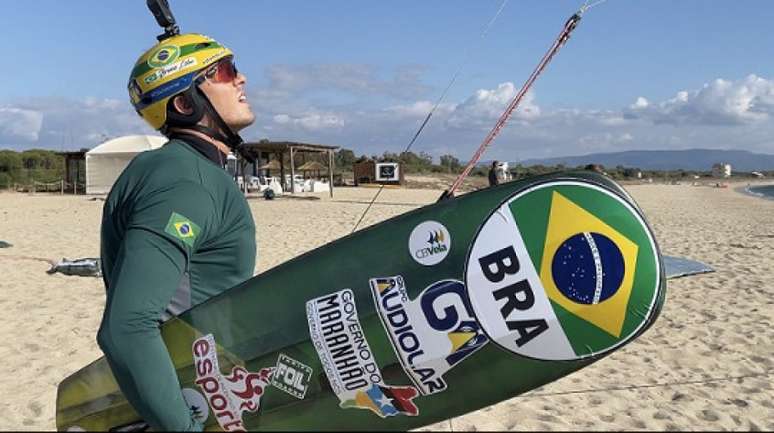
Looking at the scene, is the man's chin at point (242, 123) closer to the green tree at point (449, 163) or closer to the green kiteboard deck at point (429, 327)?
the green kiteboard deck at point (429, 327)

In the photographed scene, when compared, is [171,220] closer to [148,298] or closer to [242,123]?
[148,298]

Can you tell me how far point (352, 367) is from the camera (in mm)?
1580

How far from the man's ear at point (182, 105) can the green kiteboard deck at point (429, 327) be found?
1.47 ft

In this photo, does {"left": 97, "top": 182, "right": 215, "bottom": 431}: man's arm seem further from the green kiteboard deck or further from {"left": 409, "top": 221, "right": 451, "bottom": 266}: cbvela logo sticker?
{"left": 409, "top": 221, "right": 451, "bottom": 266}: cbvela logo sticker

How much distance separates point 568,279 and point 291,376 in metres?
0.73

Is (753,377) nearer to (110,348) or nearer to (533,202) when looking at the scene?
(533,202)

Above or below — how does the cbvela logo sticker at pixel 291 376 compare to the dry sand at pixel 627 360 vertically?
above

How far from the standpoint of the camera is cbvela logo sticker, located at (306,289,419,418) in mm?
1578

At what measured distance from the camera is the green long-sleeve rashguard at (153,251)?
1189 millimetres

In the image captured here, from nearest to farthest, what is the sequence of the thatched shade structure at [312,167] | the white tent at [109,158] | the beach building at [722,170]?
the white tent at [109,158]
the thatched shade structure at [312,167]
the beach building at [722,170]

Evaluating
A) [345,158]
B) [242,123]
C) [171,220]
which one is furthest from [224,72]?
[345,158]

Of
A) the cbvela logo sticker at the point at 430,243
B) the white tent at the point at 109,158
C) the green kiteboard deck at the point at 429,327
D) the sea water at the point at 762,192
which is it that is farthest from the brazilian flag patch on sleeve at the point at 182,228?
the sea water at the point at 762,192

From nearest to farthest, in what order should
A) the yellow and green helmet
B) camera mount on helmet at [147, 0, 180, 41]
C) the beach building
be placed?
1. the yellow and green helmet
2. camera mount on helmet at [147, 0, 180, 41]
3. the beach building

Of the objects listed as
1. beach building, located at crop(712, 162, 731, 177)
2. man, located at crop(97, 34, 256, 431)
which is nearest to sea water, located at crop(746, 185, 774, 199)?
beach building, located at crop(712, 162, 731, 177)
